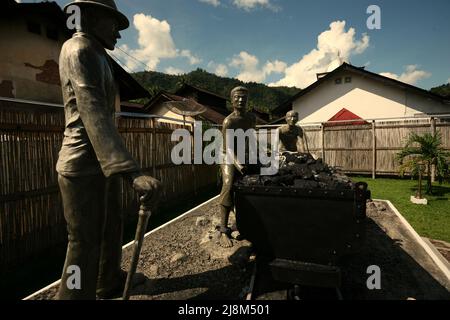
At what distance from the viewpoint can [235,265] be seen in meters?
3.40

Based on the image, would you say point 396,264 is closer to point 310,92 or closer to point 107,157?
point 107,157

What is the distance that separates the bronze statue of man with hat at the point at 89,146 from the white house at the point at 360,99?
49.8 ft

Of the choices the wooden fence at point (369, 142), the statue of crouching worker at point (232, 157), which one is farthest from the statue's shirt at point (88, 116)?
the wooden fence at point (369, 142)

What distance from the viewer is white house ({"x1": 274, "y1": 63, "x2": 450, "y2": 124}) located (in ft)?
43.6

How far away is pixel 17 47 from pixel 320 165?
390 inches

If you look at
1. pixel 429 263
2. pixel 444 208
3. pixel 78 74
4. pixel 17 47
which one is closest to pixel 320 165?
pixel 429 263

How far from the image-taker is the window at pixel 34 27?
8234mm

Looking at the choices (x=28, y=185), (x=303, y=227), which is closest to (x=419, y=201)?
(x=303, y=227)

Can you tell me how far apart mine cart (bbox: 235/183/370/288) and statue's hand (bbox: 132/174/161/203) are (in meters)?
1.09

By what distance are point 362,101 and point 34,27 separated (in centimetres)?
1608

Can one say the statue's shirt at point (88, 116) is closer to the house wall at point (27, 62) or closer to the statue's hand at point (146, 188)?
the statue's hand at point (146, 188)

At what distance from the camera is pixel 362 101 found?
1459cm

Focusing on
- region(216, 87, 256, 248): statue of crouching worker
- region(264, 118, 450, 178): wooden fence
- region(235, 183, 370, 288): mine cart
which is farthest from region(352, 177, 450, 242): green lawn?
region(216, 87, 256, 248): statue of crouching worker

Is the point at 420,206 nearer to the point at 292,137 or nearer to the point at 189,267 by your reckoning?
the point at 292,137
